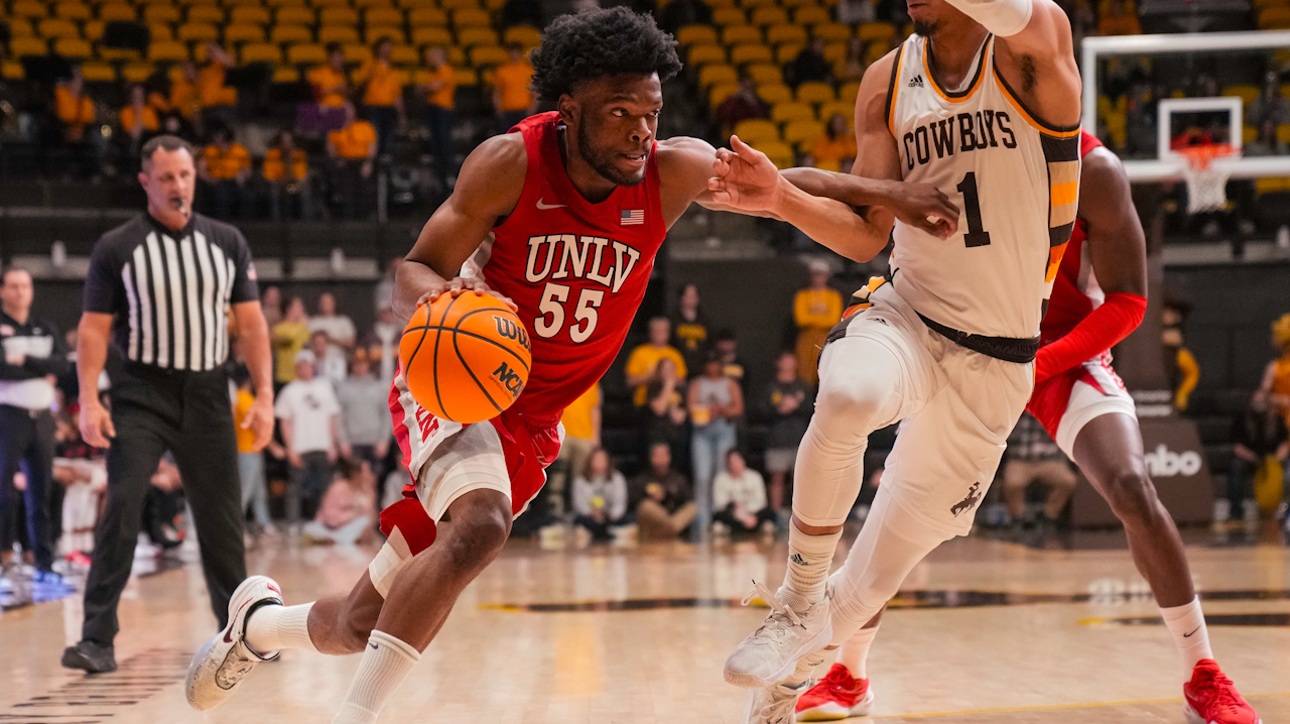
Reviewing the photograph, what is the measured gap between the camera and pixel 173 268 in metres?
5.39

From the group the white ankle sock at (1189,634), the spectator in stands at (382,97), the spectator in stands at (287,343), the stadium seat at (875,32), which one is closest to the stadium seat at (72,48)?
the spectator in stands at (382,97)

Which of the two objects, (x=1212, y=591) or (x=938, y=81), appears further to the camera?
(x=1212, y=591)

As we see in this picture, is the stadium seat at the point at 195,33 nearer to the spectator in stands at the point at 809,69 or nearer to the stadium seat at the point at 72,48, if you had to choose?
the stadium seat at the point at 72,48

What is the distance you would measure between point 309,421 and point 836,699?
7822mm

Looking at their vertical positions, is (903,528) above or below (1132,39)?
below

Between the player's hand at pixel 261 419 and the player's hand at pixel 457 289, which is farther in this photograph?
the player's hand at pixel 261 419

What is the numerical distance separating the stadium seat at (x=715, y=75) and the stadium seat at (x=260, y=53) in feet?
19.1

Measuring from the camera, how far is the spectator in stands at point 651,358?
1137 centimetres

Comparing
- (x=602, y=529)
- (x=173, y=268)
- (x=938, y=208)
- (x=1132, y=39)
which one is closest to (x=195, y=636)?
(x=173, y=268)

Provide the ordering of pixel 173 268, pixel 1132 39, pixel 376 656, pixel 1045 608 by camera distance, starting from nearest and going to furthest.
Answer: pixel 376 656, pixel 173 268, pixel 1045 608, pixel 1132 39

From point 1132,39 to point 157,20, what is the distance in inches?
512

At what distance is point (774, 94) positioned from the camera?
51.7 ft

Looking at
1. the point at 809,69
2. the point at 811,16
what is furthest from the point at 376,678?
the point at 811,16

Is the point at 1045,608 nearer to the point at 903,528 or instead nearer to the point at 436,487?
the point at 903,528
